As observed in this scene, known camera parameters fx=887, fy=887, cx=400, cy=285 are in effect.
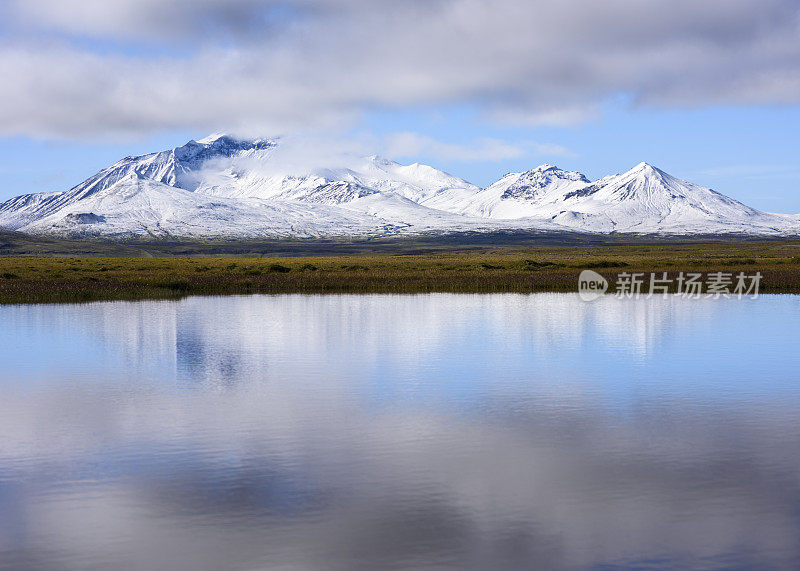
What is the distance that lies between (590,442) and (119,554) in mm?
10171

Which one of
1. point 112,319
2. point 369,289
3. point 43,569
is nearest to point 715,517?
point 43,569

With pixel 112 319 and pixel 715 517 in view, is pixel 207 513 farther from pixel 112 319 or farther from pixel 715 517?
pixel 112 319

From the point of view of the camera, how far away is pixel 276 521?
1416 cm

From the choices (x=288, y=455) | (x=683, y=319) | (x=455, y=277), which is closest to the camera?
(x=288, y=455)

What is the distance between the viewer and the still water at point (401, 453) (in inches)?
521

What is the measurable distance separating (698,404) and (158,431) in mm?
13668

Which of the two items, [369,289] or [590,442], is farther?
[369,289]

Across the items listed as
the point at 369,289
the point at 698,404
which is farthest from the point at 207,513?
the point at 369,289

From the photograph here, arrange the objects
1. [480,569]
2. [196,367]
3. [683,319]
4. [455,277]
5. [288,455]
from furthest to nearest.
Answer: [455,277] < [683,319] < [196,367] < [288,455] < [480,569]

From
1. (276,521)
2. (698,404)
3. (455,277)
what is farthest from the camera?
(455,277)

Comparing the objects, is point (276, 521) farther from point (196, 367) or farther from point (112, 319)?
point (112, 319)

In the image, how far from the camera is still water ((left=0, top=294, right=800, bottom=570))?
13.2 meters

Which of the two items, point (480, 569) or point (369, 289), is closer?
point (480, 569)

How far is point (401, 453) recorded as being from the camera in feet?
59.5
